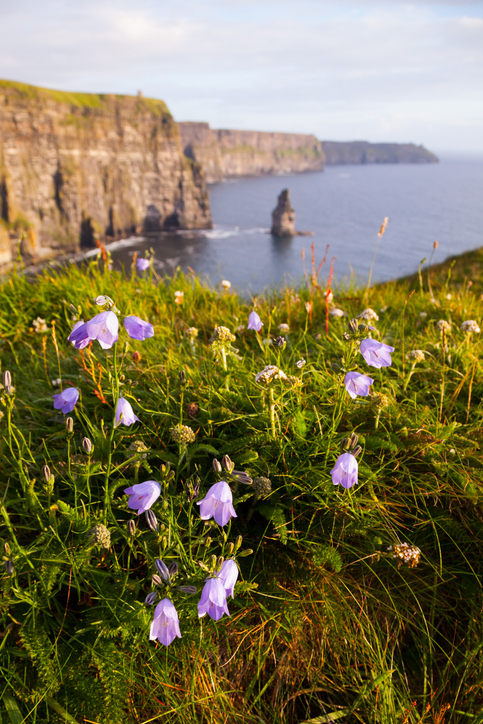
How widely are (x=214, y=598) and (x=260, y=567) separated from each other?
0.79m

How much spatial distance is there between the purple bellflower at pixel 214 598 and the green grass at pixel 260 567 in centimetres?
19

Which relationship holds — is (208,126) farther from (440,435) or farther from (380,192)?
(440,435)

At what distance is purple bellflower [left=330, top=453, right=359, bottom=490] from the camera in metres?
1.88

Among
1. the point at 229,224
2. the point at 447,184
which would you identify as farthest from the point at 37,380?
the point at 447,184

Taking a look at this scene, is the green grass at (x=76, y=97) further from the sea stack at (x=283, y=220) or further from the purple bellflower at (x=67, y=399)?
the purple bellflower at (x=67, y=399)

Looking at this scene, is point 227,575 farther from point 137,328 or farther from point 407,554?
point 137,328

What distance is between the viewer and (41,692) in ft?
6.01

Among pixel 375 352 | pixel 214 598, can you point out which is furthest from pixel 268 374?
pixel 214 598

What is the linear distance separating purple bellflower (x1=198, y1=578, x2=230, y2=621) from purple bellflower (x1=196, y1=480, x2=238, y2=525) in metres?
0.22

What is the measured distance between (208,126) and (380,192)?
7506 centimetres

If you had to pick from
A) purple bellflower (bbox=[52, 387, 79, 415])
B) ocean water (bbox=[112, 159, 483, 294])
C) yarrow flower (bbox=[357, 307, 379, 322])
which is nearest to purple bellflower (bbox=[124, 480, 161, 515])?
purple bellflower (bbox=[52, 387, 79, 415])

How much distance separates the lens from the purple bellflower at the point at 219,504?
1.73m

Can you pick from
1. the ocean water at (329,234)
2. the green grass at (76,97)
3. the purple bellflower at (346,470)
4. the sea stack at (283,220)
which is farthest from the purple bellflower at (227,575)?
the green grass at (76,97)

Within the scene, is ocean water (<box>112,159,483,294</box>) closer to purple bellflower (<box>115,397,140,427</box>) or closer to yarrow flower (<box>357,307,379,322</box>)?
yarrow flower (<box>357,307,379,322</box>)
